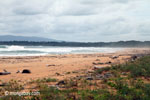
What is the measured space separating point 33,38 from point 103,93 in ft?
639

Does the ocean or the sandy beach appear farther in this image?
the ocean

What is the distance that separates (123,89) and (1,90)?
443 centimetres

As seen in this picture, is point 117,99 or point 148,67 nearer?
point 117,99

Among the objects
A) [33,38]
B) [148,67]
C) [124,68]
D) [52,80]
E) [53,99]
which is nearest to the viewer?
[53,99]

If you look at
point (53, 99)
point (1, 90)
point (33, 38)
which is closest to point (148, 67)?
point (53, 99)

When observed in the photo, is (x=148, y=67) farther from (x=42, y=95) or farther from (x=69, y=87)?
(x=42, y=95)

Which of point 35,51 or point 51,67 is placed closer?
point 51,67

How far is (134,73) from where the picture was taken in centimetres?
998

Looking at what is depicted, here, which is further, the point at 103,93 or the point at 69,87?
the point at 69,87

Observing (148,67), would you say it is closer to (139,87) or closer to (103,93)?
(139,87)

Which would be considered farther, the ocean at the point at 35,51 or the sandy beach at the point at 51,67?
the ocean at the point at 35,51

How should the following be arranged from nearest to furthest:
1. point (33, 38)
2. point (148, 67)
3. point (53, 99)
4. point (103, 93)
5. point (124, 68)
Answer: point (53, 99) < point (103, 93) < point (148, 67) < point (124, 68) < point (33, 38)

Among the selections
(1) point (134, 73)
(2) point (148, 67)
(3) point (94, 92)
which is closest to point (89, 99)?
(3) point (94, 92)

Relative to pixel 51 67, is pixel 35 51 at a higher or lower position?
higher
